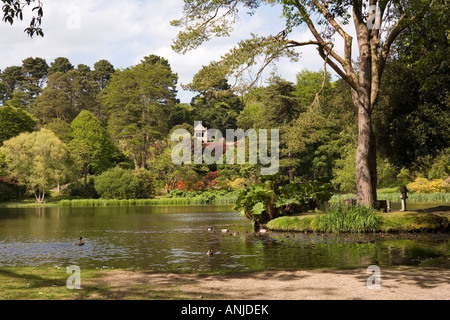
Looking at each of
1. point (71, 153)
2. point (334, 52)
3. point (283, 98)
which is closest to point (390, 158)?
point (334, 52)

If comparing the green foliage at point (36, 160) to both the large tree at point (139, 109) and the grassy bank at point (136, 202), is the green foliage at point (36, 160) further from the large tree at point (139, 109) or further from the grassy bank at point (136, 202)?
the large tree at point (139, 109)

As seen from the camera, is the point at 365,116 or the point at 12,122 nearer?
the point at 365,116

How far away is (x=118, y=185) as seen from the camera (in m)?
50.4

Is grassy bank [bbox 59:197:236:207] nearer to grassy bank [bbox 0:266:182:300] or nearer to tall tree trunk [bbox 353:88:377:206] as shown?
tall tree trunk [bbox 353:88:377:206]

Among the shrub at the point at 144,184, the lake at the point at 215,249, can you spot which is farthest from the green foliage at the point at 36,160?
the lake at the point at 215,249

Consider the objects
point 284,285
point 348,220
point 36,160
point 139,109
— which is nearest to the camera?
point 284,285

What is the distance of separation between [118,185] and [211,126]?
2816cm

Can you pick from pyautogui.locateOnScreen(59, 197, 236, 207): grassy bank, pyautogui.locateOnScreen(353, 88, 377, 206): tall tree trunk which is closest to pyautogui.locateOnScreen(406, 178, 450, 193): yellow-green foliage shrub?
pyautogui.locateOnScreen(59, 197, 236, 207): grassy bank

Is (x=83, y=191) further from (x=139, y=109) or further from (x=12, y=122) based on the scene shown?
(x=139, y=109)

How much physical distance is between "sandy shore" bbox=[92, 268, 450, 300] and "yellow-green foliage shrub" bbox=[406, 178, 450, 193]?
134ft

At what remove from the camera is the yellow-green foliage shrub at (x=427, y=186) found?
46094 mm

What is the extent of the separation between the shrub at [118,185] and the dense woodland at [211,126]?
0.12 meters

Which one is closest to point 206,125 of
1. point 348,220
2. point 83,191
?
point 83,191
